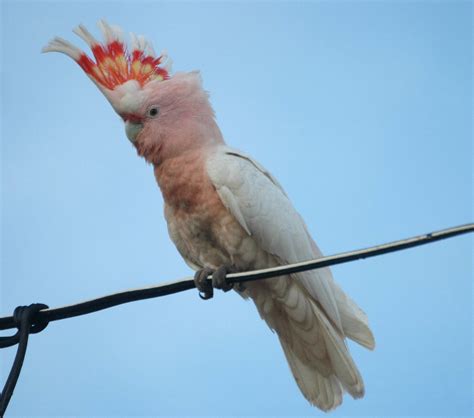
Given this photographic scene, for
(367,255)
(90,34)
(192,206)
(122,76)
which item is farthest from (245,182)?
(367,255)

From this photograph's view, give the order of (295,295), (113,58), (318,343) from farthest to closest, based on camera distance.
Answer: (113,58) → (318,343) → (295,295)

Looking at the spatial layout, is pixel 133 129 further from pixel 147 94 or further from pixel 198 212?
pixel 198 212

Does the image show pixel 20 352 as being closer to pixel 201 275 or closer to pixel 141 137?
pixel 201 275

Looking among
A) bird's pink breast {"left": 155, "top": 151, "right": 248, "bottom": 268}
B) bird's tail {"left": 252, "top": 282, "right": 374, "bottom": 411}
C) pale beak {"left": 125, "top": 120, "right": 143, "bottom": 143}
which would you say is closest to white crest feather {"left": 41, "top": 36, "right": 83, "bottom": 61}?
pale beak {"left": 125, "top": 120, "right": 143, "bottom": 143}

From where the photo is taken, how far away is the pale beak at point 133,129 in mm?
3566

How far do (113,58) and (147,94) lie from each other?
37 centimetres

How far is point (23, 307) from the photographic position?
2.17 meters

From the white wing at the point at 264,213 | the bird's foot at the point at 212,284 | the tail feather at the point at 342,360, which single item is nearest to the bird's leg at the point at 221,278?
the bird's foot at the point at 212,284

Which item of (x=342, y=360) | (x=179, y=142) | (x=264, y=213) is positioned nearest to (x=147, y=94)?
(x=179, y=142)

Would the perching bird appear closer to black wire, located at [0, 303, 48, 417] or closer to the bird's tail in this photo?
the bird's tail

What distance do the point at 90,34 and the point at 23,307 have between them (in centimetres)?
210

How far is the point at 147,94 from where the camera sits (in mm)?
3561

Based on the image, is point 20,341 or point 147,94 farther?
point 147,94

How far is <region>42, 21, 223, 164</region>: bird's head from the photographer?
3490 millimetres
